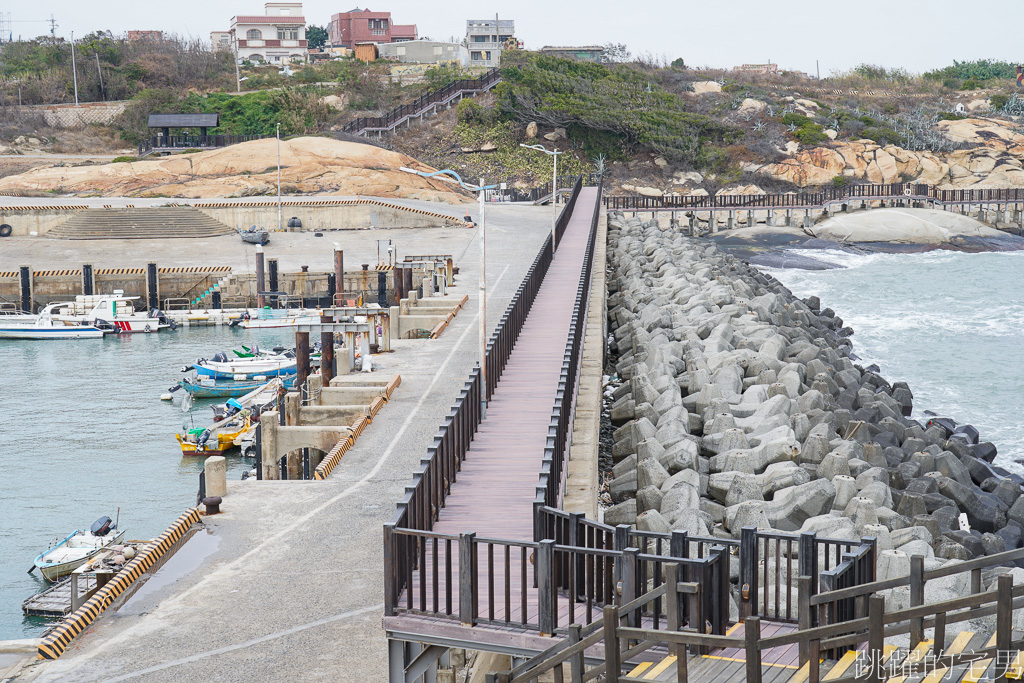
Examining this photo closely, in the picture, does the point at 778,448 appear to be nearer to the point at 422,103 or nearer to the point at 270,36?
the point at 422,103

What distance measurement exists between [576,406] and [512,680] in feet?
30.8

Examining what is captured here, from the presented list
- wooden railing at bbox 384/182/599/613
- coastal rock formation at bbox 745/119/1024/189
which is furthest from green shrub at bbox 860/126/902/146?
wooden railing at bbox 384/182/599/613

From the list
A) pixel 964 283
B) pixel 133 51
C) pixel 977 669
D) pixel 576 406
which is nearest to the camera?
pixel 977 669

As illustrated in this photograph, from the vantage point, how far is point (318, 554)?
47.1 feet

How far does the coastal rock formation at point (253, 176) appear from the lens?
68438mm

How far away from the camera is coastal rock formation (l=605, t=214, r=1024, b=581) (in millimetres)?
15172

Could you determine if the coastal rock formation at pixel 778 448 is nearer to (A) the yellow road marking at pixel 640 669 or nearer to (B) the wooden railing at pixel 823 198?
(A) the yellow road marking at pixel 640 669

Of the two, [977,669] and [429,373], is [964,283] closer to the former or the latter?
[429,373]

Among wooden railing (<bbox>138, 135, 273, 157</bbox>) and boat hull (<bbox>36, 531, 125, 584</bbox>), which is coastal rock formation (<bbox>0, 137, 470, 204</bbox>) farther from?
boat hull (<bbox>36, 531, 125, 584</bbox>)

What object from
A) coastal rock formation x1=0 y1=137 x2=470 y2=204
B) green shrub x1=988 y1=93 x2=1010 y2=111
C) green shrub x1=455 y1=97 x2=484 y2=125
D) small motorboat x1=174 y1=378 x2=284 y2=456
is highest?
green shrub x1=988 y1=93 x2=1010 y2=111

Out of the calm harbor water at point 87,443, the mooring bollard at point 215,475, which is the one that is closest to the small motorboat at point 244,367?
the calm harbor water at point 87,443

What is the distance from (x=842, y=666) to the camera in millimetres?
8320

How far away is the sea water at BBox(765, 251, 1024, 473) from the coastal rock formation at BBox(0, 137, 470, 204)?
24.1m

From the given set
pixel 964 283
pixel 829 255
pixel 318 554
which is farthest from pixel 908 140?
pixel 318 554
